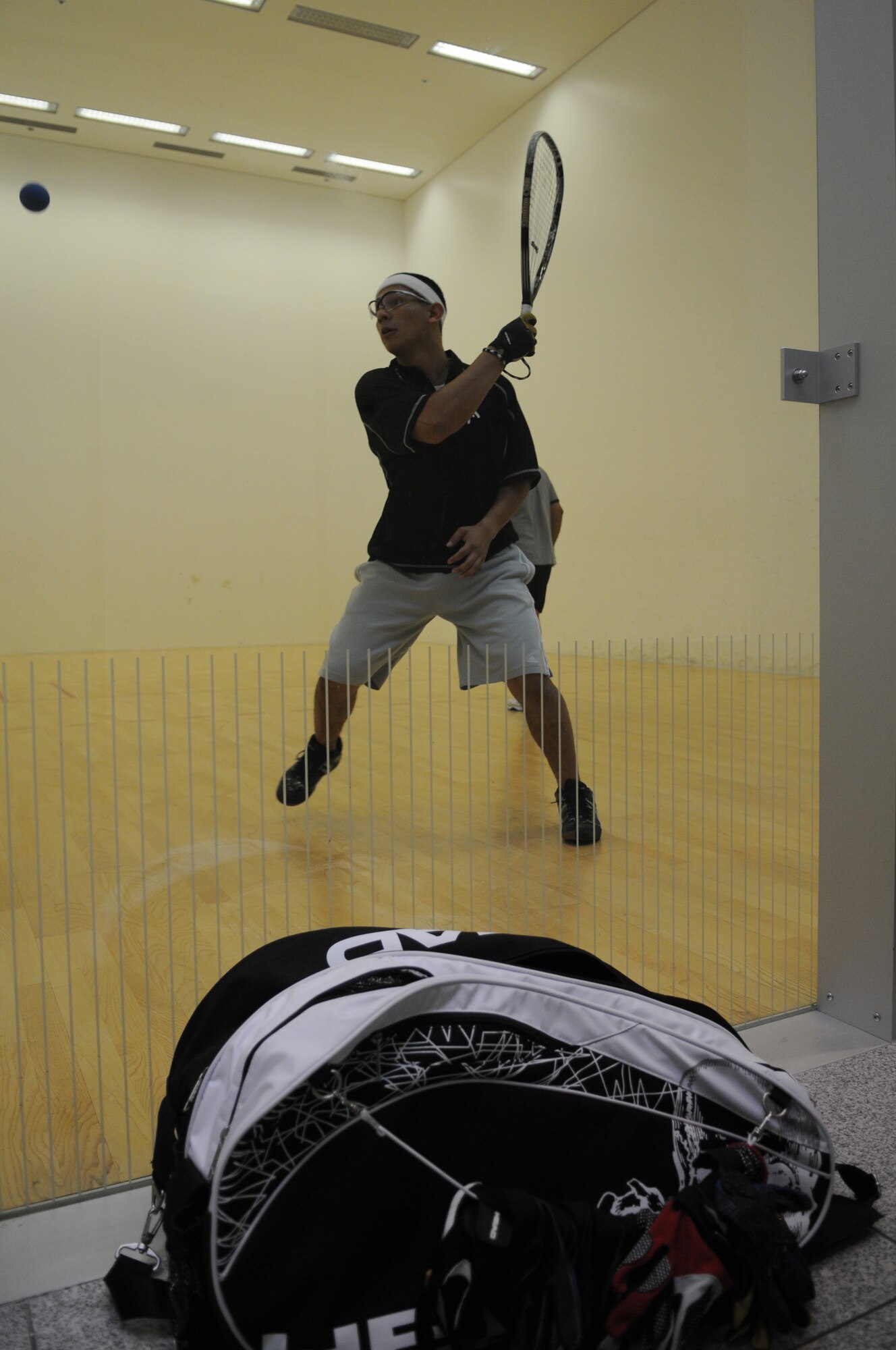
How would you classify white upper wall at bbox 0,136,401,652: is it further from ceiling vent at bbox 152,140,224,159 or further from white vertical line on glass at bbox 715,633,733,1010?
white vertical line on glass at bbox 715,633,733,1010

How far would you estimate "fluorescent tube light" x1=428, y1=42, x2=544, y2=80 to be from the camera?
138cm

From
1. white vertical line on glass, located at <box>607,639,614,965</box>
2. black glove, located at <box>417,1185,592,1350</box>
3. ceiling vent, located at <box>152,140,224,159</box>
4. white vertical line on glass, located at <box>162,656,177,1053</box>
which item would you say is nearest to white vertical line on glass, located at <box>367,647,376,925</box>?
white vertical line on glass, located at <box>162,656,177,1053</box>

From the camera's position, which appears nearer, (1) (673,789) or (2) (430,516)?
(2) (430,516)

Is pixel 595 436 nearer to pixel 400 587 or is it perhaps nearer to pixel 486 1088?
pixel 400 587

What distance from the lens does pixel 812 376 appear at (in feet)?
4.64

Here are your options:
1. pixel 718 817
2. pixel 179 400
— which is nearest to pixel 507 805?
pixel 718 817

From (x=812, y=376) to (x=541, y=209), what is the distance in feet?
1.43

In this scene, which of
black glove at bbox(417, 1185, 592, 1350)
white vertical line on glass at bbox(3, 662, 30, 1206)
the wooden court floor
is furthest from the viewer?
the wooden court floor

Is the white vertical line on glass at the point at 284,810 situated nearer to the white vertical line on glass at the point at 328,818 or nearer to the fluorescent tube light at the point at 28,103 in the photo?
the white vertical line on glass at the point at 328,818

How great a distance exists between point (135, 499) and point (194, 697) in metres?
0.40

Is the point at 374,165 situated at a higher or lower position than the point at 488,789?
higher

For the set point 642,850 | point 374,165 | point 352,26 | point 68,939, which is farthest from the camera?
point 642,850

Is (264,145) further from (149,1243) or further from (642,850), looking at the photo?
(149,1243)

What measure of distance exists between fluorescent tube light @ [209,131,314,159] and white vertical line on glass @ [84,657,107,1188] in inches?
27.4
